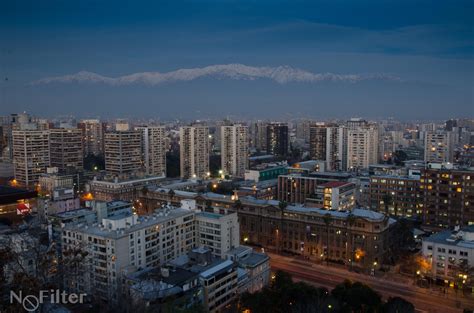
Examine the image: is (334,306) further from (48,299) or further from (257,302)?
(48,299)

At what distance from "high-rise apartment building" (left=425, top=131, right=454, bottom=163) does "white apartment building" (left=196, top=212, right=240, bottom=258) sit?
27.1 meters

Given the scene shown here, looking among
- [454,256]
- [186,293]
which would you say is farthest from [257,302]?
[454,256]

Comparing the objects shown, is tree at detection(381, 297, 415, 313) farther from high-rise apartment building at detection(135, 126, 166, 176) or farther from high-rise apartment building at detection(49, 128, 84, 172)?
high-rise apartment building at detection(49, 128, 84, 172)

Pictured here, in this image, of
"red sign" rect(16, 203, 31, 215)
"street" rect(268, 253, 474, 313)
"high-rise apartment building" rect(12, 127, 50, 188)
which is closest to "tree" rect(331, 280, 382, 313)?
"street" rect(268, 253, 474, 313)

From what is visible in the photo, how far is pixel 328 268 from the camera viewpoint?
54.6ft

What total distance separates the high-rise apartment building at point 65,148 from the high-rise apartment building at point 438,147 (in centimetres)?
3107

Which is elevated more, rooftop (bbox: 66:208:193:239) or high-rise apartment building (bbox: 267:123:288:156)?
high-rise apartment building (bbox: 267:123:288:156)

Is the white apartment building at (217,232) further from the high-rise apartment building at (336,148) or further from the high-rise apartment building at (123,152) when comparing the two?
the high-rise apartment building at (336,148)

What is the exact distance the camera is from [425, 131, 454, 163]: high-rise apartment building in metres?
37.4

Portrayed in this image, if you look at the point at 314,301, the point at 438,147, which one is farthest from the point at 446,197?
the point at 438,147

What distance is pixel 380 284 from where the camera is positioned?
1496 cm

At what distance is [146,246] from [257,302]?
4990 millimetres

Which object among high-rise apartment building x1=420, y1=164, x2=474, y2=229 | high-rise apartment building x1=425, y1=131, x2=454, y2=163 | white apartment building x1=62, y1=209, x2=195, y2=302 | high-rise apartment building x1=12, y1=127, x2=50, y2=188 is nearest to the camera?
white apartment building x1=62, y1=209, x2=195, y2=302

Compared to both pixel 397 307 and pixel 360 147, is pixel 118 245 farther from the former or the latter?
pixel 360 147
